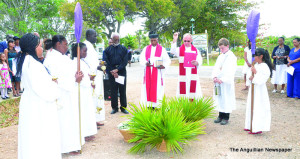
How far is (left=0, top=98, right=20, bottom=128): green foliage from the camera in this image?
21.3 feet

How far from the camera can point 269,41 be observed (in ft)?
85.7

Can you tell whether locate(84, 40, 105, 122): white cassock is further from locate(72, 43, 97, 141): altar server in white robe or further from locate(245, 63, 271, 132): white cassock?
locate(245, 63, 271, 132): white cassock

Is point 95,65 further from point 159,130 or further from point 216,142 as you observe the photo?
point 216,142

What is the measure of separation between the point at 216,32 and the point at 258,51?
28.2 meters

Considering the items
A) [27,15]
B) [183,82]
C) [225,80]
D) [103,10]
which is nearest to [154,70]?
[183,82]

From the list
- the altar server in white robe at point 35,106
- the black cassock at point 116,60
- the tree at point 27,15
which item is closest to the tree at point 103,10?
the tree at point 27,15

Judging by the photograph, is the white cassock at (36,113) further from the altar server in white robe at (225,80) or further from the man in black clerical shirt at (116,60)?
the altar server in white robe at (225,80)

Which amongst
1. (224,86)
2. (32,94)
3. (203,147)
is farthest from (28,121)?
(224,86)

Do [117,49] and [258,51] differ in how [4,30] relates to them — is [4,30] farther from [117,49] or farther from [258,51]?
[258,51]

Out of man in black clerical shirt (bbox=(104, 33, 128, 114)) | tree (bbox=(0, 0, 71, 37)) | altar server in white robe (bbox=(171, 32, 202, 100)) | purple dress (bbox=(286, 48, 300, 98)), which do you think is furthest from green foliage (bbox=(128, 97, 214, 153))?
tree (bbox=(0, 0, 71, 37))

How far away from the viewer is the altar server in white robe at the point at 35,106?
300 cm

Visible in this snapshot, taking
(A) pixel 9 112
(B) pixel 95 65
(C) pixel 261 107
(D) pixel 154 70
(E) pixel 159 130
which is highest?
(B) pixel 95 65

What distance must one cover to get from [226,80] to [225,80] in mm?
21

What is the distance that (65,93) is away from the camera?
393 cm
